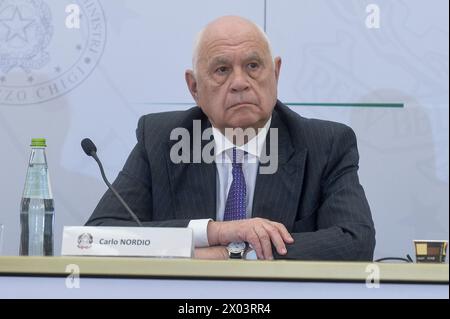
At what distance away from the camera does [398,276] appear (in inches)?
55.1

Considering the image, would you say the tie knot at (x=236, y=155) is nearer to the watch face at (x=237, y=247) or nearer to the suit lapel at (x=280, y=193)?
the suit lapel at (x=280, y=193)

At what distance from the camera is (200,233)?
2396 mm

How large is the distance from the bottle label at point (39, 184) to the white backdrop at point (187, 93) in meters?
0.56

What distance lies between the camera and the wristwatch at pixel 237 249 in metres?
2.34

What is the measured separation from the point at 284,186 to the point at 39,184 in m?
0.83

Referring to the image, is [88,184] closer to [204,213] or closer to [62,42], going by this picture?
[62,42]

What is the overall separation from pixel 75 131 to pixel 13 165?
0.97 ft

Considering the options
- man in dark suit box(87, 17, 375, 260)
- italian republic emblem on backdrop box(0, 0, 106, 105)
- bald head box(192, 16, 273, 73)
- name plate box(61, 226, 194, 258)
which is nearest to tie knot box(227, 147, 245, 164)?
man in dark suit box(87, 17, 375, 260)

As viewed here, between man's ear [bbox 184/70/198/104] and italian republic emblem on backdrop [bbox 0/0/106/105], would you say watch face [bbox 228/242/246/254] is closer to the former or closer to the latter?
man's ear [bbox 184/70/198/104]

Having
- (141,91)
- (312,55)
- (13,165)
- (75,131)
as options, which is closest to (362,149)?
(312,55)

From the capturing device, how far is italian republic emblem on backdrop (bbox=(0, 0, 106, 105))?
11.2 ft

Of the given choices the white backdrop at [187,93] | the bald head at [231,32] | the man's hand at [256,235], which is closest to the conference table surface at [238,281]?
the man's hand at [256,235]

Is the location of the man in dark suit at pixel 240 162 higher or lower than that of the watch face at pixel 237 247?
higher

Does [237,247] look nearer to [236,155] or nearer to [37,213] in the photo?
[236,155]
